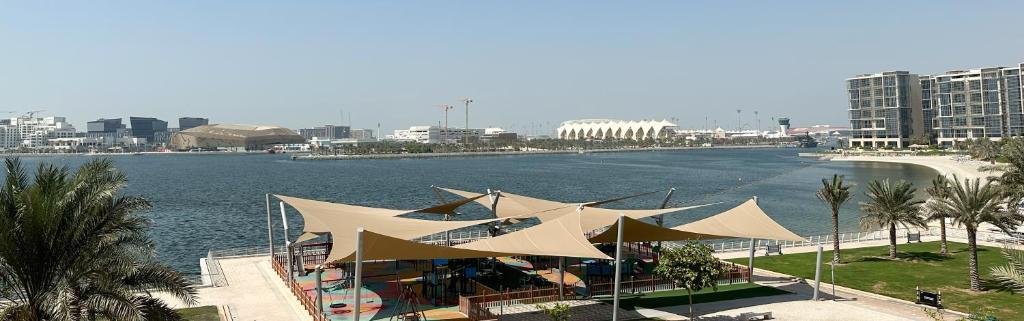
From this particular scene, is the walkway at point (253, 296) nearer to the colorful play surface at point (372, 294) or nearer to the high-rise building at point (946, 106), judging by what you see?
the colorful play surface at point (372, 294)

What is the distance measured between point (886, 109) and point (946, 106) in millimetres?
13210

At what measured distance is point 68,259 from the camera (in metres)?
13.1

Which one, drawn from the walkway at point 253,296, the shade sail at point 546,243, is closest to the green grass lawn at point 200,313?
the walkway at point 253,296

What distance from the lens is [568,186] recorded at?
361ft

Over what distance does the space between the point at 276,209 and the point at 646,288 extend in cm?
6403

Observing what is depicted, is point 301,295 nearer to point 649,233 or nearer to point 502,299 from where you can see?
point 502,299

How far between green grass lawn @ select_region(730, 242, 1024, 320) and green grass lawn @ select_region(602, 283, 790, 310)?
3668 millimetres

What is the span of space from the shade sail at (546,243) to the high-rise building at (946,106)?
163m

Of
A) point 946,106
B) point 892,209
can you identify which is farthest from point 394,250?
point 946,106

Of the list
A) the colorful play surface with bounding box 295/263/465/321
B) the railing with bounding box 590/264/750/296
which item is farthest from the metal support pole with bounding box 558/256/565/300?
the colorful play surface with bounding box 295/263/465/321

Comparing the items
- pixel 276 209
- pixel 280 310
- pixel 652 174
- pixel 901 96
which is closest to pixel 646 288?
pixel 280 310

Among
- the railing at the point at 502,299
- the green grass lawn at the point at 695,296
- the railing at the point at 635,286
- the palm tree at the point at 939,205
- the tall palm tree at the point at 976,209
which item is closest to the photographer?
the railing at the point at 502,299

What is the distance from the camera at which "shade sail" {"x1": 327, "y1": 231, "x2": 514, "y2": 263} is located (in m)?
18.7

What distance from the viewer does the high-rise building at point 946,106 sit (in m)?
165
